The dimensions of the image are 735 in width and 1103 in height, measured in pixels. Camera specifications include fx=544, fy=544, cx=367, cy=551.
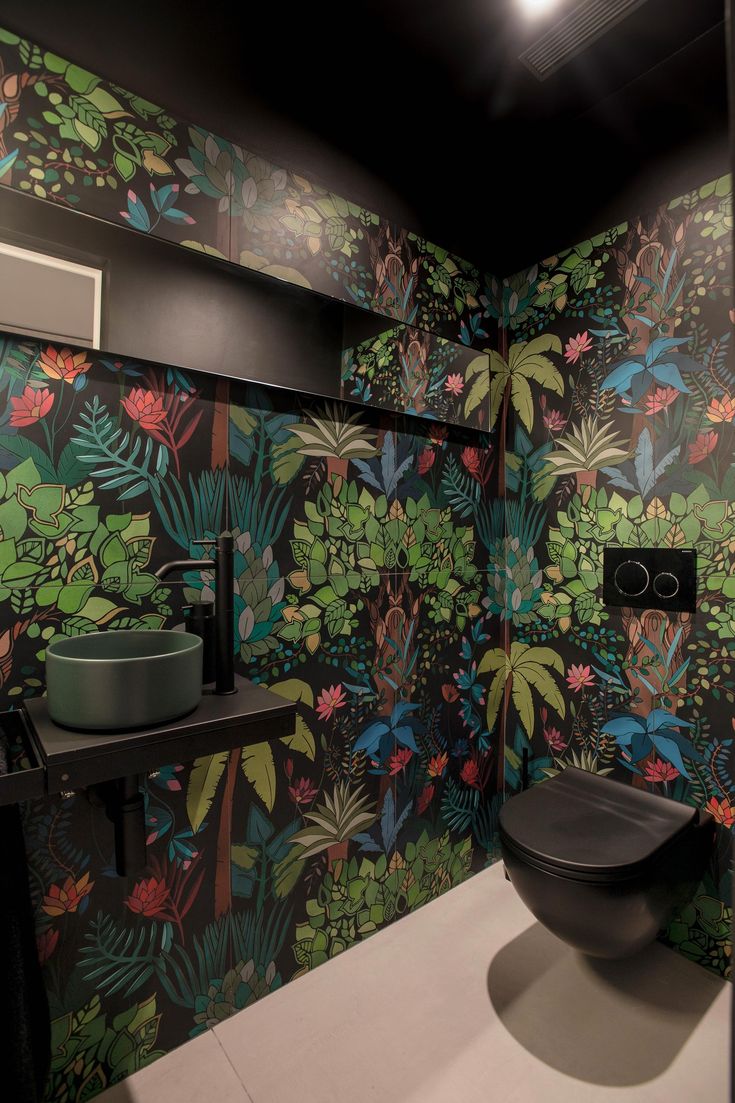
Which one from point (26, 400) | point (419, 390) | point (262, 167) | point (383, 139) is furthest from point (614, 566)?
point (26, 400)

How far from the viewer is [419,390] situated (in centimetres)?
191

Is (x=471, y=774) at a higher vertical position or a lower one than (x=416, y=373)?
lower

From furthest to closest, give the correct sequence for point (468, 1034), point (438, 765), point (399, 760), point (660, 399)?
point (438, 765), point (399, 760), point (660, 399), point (468, 1034)

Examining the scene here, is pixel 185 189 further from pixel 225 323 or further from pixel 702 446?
pixel 702 446

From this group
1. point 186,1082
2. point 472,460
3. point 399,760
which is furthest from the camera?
point 472,460

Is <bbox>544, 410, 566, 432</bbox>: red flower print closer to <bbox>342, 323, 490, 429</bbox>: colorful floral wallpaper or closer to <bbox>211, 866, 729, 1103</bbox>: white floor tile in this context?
<bbox>342, 323, 490, 429</bbox>: colorful floral wallpaper

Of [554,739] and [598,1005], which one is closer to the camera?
[598,1005]

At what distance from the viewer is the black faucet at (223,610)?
129cm

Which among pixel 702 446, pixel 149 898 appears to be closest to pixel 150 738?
pixel 149 898

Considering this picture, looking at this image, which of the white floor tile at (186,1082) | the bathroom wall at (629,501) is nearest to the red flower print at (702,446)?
the bathroom wall at (629,501)

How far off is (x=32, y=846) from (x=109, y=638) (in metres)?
0.48

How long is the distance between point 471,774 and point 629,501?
1.17m

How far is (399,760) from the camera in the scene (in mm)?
1867

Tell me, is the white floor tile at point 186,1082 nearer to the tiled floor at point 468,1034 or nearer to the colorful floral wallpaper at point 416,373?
the tiled floor at point 468,1034
